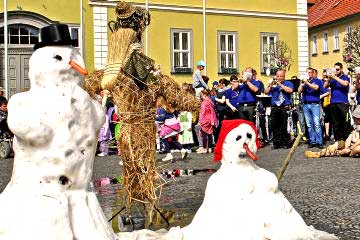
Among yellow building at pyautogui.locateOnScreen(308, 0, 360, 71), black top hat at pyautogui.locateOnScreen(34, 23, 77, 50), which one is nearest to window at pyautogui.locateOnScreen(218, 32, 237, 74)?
yellow building at pyautogui.locateOnScreen(308, 0, 360, 71)

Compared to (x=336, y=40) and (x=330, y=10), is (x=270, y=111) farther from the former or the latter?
(x=330, y=10)

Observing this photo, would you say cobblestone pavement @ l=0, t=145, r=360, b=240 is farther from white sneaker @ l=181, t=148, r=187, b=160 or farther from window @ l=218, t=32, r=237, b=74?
window @ l=218, t=32, r=237, b=74

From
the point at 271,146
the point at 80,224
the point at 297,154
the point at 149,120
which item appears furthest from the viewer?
the point at 271,146

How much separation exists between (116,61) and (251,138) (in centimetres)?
205

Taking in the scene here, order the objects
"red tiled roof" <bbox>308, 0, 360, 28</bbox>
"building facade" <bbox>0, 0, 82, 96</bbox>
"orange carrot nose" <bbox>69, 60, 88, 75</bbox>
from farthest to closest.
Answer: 1. "red tiled roof" <bbox>308, 0, 360, 28</bbox>
2. "building facade" <bbox>0, 0, 82, 96</bbox>
3. "orange carrot nose" <bbox>69, 60, 88, 75</bbox>

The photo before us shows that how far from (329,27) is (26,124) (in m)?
46.1

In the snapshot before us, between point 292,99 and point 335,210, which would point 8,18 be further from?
point 335,210

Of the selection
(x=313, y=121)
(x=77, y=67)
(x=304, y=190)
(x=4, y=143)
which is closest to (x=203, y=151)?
(x=313, y=121)

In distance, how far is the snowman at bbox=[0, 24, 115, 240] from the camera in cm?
373

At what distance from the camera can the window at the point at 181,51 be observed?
28.8m

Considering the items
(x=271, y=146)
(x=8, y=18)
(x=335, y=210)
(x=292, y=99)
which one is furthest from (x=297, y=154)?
(x=8, y=18)

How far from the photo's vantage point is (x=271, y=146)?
1625 centimetres

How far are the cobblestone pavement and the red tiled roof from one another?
108ft

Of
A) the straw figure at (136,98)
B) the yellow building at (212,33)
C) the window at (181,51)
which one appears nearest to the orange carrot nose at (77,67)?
the straw figure at (136,98)
